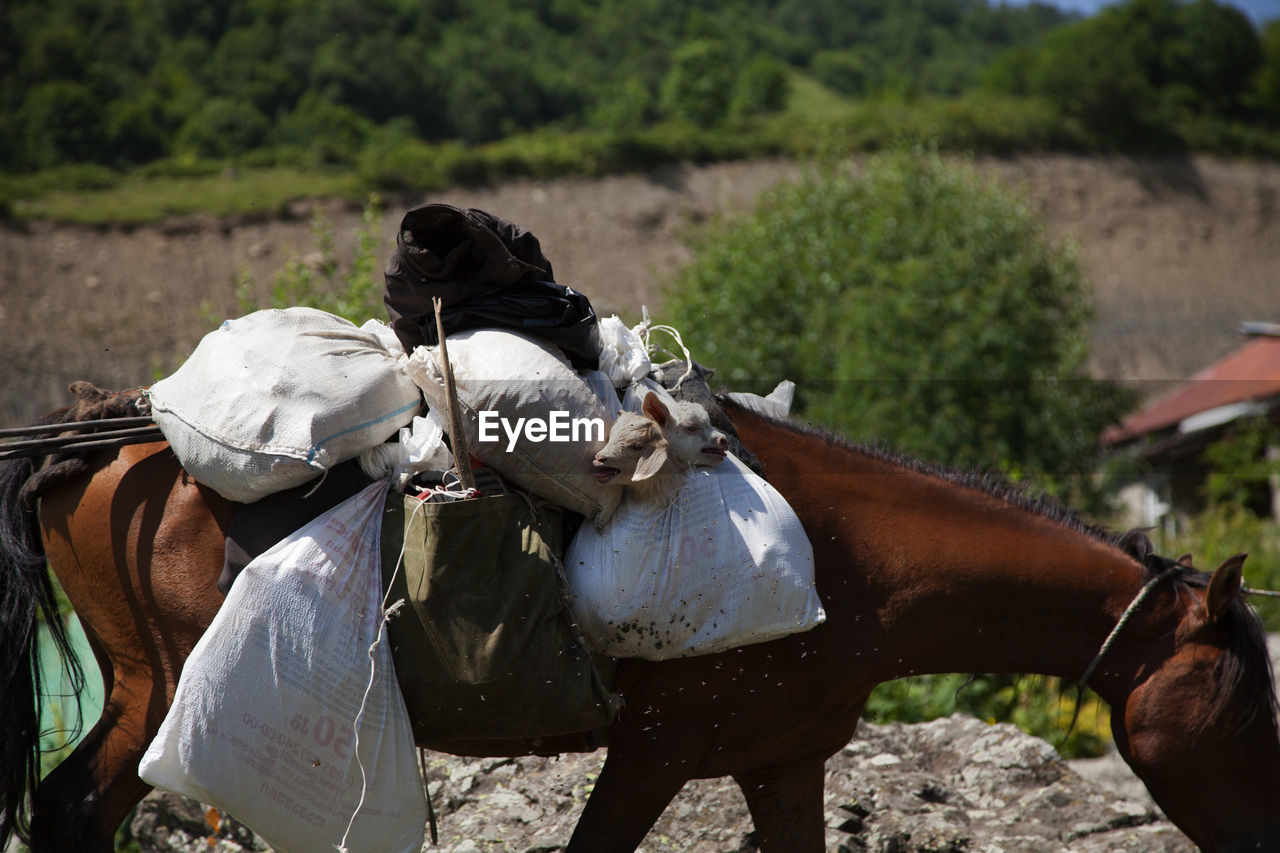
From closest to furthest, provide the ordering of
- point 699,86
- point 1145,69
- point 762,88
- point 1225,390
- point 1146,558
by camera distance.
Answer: point 1146,558
point 1225,390
point 699,86
point 762,88
point 1145,69

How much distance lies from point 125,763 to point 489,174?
3015 cm

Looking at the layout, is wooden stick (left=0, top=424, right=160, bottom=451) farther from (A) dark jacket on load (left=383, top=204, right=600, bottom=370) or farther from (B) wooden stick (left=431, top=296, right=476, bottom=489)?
(B) wooden stick (left=431, top=296, right=476, bottom=489)

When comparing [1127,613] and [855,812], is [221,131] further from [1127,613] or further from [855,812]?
[1127,613]

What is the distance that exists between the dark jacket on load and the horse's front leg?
44.1 inches

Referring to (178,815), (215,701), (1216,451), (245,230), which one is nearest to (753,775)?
(215,701)

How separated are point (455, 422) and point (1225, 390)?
18.3m

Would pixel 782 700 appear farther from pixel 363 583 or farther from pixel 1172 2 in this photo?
pixel 1172 2

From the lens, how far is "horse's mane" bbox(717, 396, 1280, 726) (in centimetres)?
282

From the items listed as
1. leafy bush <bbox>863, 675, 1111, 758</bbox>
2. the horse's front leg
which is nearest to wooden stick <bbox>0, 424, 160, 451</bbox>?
the horse's front leg

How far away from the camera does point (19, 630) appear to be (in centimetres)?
271

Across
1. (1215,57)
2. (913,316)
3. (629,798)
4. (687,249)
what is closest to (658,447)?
(629,798)

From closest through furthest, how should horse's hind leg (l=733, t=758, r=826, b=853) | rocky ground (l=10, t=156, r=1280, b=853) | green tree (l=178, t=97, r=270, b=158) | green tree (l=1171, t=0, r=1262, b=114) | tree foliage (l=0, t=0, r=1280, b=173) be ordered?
horse's hind leg (l=733, t=758, r=826, b=853)
rocky ground (l=10, t=156, r=1280, b=853)
green tree (l=178, t=97, r=270, b=158)
tree foliage (l=0, t=0, r=1280, b=173)
green tree (l=1171, t=0, r=1262, b=114)

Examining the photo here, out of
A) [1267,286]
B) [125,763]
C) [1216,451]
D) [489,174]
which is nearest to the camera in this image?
[125,763]

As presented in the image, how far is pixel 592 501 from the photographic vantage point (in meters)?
2.45
